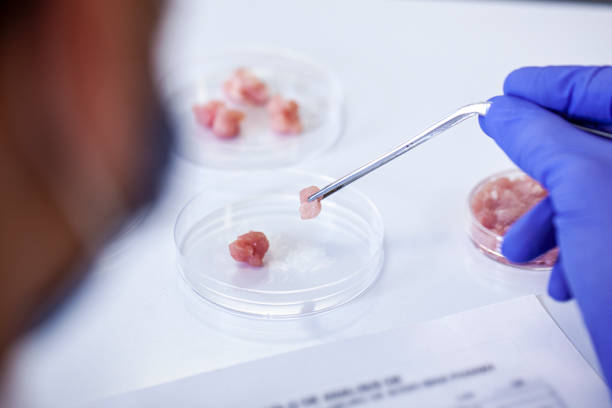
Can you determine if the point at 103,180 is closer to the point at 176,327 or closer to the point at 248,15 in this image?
the point at 176,327

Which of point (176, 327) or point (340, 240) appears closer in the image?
point (176, 327)

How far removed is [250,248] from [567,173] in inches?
22.8

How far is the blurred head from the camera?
0.39 metres

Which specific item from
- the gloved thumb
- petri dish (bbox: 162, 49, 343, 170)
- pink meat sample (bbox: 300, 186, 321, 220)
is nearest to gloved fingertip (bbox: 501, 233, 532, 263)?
the gloved thumb

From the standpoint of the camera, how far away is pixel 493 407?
93cm

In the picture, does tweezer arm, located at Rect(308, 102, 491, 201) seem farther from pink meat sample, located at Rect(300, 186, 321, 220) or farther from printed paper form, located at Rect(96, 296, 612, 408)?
printed paper form, located at Rect(96, 296, 612, 408)

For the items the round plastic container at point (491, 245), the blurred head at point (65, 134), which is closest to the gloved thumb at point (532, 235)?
the round plastic container at point (491, 245)

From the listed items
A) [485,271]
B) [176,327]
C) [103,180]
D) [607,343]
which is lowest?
[176,327]

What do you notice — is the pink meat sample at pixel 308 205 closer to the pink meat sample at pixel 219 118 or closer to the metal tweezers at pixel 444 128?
the metal tweezers at pixel 444 128

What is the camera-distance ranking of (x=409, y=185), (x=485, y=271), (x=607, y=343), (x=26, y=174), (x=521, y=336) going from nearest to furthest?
(x=26, y=174), (x=607, y=343), (x=521, y=336), (x=485, y=271), (x=409, y=185)

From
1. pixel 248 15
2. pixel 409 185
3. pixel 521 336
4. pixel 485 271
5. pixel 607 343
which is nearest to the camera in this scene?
pixel 607 343

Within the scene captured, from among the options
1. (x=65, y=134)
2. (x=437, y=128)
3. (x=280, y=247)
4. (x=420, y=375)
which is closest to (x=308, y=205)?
(x=280, y=247)

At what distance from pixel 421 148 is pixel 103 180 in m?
1.09

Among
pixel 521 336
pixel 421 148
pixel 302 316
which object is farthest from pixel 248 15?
pixel 521 336
